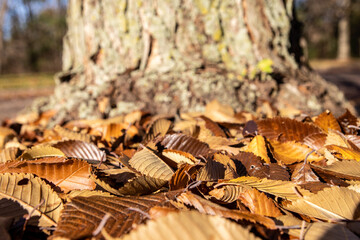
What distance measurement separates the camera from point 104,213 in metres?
0.70

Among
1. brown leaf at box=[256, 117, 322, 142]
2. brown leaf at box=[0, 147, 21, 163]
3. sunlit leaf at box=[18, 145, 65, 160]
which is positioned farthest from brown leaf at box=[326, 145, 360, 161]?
brown leaf at box=[0, 147, 21, 163]

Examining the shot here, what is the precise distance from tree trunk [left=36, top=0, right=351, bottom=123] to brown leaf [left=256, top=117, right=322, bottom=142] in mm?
639

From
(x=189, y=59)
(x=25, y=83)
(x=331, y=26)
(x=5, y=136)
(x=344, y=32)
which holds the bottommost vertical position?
(x=25, y=83)

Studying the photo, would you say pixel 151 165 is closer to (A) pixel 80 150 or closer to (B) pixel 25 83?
(A) pixel 80 150

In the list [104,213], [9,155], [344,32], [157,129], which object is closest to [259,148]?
[157,129]

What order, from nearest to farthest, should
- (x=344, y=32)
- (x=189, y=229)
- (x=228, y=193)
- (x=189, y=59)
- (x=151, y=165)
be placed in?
(x=189, y=229) < (x=228, y=193) < (x=151, y=165) < (x=189, y=59) < (x=344, y=32)

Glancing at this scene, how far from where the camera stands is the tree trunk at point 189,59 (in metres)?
1.88

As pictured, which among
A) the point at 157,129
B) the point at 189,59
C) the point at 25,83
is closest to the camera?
the point at 157,129

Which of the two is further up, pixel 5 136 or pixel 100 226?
pixel 100 226

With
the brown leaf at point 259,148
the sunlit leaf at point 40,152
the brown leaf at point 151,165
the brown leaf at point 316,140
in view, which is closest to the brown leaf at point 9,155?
the sunlit leaf at point 40,152

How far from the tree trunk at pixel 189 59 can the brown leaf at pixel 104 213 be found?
1113 mm

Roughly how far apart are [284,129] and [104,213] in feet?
2.65

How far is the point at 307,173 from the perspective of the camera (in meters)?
0.89

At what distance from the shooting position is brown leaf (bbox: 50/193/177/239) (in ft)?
2.10
